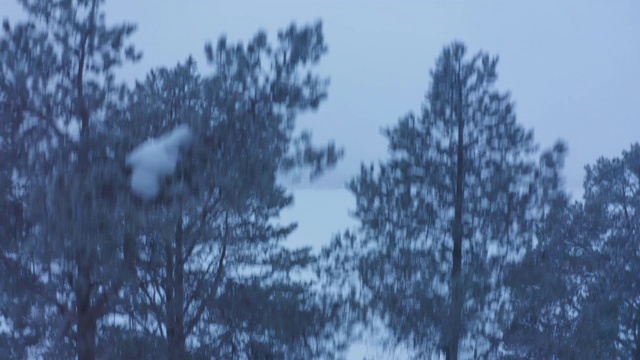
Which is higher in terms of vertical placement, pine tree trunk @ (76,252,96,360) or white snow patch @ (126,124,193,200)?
white snow patch @ (126,124,193,200)

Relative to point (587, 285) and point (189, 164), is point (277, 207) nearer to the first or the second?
point (189, 164)

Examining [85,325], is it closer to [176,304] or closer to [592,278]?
[176,304]

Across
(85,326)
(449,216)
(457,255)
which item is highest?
(449,216)

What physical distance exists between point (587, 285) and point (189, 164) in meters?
6.26

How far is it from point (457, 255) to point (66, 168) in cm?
432

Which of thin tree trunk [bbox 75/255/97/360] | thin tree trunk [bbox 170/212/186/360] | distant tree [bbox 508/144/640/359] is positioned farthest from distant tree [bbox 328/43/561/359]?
thin tree trunk [bbox 75/255/97/360]

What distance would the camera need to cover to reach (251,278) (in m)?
7.34

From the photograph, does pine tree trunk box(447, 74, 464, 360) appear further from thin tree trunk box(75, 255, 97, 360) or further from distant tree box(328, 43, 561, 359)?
thin tree trunk box(75, 255, 97, 360)

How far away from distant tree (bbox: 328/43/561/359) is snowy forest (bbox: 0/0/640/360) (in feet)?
0.06

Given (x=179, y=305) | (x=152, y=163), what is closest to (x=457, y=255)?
(x=179, y=305)

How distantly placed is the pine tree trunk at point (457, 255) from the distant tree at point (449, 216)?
0.01m

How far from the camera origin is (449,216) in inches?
296

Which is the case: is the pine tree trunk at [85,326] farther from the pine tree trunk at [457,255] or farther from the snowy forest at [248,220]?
the pine tree trunk at [457,255]

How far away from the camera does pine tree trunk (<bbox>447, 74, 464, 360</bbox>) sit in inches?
274
